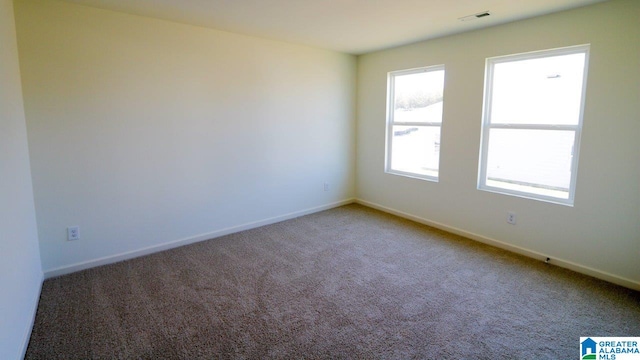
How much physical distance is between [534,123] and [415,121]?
1.46 m

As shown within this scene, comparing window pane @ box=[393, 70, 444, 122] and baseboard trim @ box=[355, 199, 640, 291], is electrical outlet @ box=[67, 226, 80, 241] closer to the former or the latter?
baseboard trim @ box=[355, 199, 640, 291]

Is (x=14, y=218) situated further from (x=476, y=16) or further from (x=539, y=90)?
(x=539, y=90)

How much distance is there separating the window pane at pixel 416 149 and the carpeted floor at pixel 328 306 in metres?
1.21

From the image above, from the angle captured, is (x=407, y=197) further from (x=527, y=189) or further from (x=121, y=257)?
(x=121, y=257)

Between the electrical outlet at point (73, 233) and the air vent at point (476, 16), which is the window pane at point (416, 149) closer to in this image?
the air vent at point (476, 16)

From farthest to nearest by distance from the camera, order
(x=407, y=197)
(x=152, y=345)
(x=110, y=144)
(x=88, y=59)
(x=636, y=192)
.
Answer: (x=407, y=197), (x=110, y=144), (x=88, y=59), (x=636, y=192), (x=152, y=345)

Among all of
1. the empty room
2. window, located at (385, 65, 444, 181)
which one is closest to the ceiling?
the empty room

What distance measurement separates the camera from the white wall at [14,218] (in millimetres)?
1698

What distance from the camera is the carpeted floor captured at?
200cm

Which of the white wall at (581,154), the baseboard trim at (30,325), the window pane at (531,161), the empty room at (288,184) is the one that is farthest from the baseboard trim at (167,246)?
the window pane at (531,161)

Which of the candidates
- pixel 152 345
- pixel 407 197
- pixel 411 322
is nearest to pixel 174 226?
pixel 152 345

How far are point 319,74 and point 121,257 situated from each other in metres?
3.30

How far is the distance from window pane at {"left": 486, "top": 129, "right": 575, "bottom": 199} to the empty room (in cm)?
2

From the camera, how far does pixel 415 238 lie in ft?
12.5
